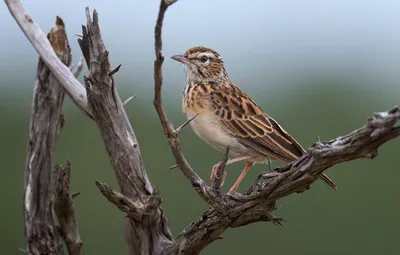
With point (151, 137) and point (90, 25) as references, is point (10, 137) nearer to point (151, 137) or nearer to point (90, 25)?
point (151, 137)

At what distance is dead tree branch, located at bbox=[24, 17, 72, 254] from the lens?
6.68 meters

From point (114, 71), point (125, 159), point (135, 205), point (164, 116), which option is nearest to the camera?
point (164, 116)

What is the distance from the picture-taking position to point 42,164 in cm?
672

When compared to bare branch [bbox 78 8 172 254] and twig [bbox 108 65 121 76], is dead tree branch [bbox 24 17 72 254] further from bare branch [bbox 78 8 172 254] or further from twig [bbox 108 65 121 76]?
twig [bbox 108 65 121 76]

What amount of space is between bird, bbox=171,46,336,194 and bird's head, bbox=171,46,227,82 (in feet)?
0.57

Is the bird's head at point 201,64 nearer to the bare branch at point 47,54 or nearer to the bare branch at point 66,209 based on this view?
the bare branch at point 47,54

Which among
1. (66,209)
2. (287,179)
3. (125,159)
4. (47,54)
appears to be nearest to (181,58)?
(47,54)

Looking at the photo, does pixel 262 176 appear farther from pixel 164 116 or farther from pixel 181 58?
pixel 181 58

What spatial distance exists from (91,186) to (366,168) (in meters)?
3.89

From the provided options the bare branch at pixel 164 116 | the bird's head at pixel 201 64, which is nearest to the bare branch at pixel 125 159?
the bare branch at pixel 164 116

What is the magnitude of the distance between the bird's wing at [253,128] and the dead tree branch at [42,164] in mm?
1397

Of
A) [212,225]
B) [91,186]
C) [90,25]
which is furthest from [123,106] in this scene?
[91,186]

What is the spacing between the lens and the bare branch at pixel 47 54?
630 centimetres

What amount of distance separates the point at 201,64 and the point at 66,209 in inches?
72.1
